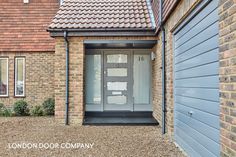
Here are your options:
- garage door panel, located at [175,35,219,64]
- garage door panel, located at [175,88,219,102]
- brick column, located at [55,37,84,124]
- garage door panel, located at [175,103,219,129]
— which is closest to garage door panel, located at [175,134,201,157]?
garage door panel, located at [175,103,219,129]

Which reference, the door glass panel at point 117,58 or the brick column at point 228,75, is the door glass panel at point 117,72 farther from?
the brick column at point 228,75

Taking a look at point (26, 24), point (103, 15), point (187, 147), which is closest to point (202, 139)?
point (187, 147)

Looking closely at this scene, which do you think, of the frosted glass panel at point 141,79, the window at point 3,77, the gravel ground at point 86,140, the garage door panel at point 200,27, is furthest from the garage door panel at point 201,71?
the window at point 3,77

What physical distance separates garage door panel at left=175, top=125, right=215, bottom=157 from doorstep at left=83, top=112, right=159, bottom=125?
2788 mm

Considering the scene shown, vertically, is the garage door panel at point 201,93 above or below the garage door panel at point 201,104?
above

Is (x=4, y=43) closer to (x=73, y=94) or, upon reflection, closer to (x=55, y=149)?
(x=73, y=94)

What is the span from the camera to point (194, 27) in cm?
543

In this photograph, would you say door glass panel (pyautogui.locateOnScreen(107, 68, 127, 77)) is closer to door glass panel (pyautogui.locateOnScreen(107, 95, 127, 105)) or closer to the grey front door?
the grey front door

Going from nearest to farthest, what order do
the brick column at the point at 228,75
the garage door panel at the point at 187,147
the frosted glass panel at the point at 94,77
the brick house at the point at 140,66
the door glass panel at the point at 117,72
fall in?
the brick column at the point at 228,75 → the brick house at the point at 140,66 → the garage door panel at the point at 187,147 → the frosted glass panel at the point at 94,77 → the door glass panel at the point at 117,72

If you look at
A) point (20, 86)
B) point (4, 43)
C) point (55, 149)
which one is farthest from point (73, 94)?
point (4, 43)

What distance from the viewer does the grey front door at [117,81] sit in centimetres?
1162

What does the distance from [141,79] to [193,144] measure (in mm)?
6307

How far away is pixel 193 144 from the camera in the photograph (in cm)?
553

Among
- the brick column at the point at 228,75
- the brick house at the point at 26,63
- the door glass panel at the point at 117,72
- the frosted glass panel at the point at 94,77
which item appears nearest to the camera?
the brick column at the point at 228,75
